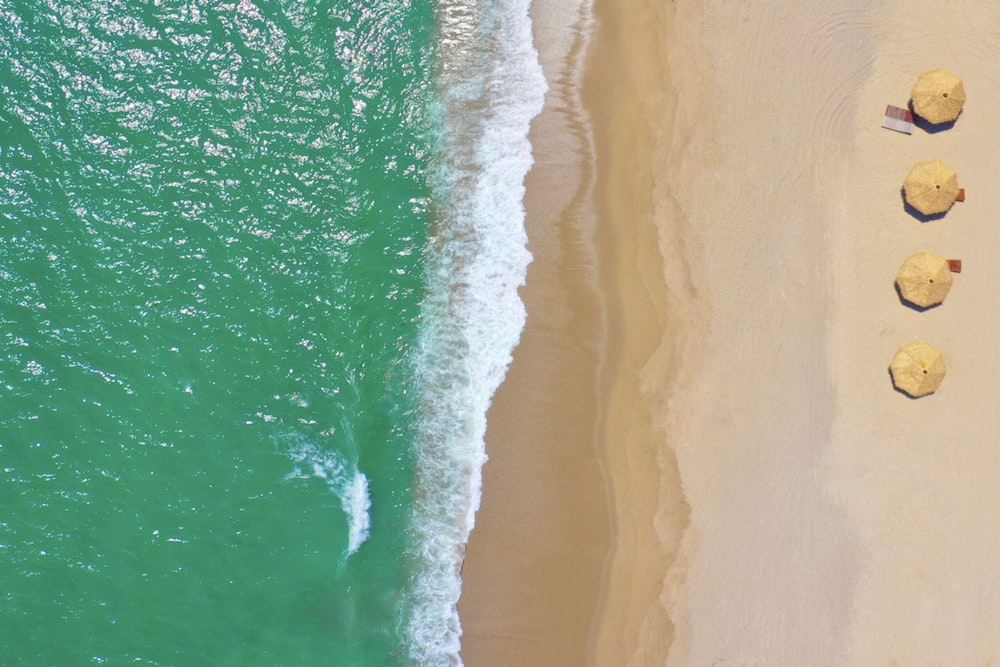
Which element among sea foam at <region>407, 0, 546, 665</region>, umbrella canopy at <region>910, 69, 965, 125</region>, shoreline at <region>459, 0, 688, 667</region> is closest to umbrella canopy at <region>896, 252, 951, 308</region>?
umbrella canopy at <region>910, 69, 965, 125</region>

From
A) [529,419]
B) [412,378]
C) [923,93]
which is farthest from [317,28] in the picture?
[923,93]

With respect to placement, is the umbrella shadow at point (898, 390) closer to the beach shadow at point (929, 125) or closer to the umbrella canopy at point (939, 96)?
the beach shadow at point (929, 125)

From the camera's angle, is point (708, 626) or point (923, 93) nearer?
point (923, 93)

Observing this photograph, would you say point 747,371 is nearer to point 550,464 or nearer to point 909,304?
point 909,304

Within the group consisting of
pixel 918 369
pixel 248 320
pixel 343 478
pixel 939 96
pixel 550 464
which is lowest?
pixel 343 478

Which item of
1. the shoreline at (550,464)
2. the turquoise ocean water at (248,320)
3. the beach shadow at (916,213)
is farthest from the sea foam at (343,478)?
the beach shadow at (916,213)

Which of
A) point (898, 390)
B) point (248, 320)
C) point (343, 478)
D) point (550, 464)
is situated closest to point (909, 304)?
point (898, 390)

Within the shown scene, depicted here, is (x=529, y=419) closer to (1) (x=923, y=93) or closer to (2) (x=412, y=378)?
(2) (x=412, y=378)
